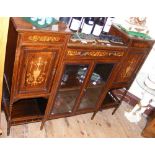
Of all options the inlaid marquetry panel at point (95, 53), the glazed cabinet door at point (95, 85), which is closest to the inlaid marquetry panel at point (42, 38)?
the inlaid marquetry panel at point (95, 53)

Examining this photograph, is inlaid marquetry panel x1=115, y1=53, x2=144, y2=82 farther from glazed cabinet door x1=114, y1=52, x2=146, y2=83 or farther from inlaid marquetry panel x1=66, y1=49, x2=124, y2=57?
inlaid marquetry panel x1=66, y1=49, x2=124, y2=57

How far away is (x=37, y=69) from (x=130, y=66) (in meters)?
1.08

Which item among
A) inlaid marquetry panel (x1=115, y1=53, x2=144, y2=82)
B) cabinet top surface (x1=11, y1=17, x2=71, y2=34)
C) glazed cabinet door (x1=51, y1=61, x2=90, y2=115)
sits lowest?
glazed cabinet door (x1=51, y1=61, x2=90, y2=115)

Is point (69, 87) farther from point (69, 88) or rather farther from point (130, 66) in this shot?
point (130, 66)

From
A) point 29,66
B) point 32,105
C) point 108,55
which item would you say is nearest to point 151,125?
point 108,55

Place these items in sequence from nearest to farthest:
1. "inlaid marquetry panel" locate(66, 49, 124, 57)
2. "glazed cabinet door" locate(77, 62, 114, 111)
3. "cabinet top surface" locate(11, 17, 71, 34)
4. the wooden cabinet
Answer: "cabinet top surface" locate(11, 17, 71, 34), the wooden cabinet, "inlaid marquetry panel" locate(66, 49, 124, 57), "glazed cabinet door" locate(77, 62, 114, 111)

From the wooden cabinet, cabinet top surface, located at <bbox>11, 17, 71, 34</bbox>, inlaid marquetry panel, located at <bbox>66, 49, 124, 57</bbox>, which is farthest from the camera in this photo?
inlaid marquetry panel, located at <bbox>66, 49, 124, 57</bbox>

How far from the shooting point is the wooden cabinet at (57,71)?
148 centimetres

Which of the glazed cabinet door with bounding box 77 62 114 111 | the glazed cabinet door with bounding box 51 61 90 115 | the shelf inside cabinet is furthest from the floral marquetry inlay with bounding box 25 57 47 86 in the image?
the glazed cabinet door with bounding box 77 62 114 111

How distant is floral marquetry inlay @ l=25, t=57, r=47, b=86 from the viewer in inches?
62.0

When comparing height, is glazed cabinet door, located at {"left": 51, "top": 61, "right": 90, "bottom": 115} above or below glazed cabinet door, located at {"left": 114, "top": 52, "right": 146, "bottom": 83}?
below

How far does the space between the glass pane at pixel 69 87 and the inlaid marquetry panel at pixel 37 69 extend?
0.24 m

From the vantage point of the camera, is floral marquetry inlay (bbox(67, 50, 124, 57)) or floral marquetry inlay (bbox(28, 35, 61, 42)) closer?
floral marquetry inlay (bbox(28, 35, 61, 42))
